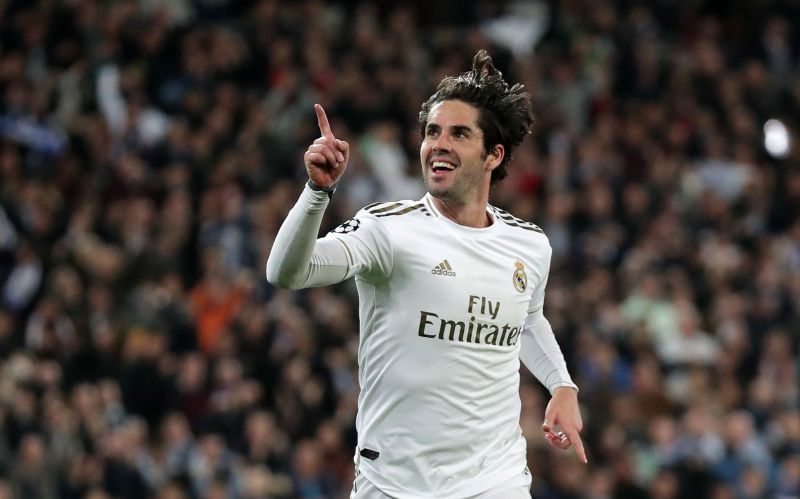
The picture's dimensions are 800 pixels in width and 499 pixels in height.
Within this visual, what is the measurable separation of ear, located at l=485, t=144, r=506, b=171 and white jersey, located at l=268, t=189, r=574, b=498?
1.09 feet

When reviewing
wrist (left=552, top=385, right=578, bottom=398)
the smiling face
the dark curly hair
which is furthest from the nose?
wrist (left=552, top=385, right=578, bottom=398)

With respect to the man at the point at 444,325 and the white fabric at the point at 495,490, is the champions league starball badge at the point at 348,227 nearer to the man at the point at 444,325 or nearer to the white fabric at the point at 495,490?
the man at the point at 444,325

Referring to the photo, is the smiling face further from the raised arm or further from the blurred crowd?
the blurred crowd

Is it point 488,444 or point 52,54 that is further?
point 52,54

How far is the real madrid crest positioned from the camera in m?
5.98

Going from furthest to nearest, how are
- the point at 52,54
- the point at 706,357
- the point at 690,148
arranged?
the point at 690,148 → the point at 52,54 → the point at 706,357

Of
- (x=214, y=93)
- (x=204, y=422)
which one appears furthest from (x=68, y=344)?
(x=214, y=93)

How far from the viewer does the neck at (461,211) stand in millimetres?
5977

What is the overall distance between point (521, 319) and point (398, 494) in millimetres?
914

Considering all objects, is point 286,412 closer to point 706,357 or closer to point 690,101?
point 706,357

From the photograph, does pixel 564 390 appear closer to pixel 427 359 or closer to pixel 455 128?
pixel 427 359

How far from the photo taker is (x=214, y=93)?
653 inches

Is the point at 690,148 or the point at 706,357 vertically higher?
the point at 690,148

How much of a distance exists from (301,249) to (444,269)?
82cm
